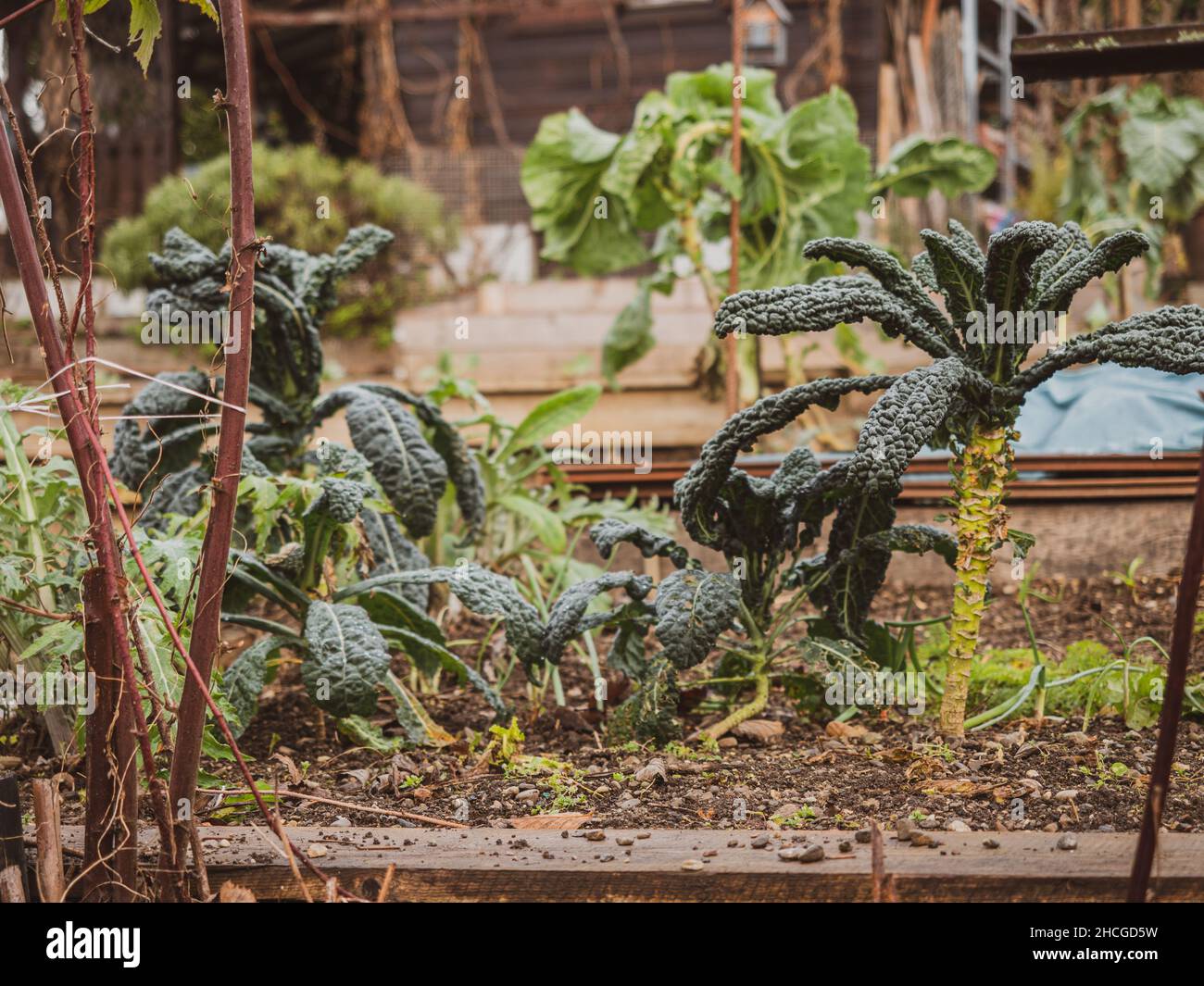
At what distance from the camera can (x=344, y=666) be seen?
7.22ft

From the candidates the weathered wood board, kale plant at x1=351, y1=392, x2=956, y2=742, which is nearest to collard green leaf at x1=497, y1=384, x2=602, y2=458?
kale plant at x1=351, y1=392, x2=956, y2=742

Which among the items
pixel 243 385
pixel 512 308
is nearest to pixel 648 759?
pixel 243 385

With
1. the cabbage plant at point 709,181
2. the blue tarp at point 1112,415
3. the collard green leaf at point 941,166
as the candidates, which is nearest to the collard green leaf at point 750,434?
the blue tarp at point 1112,415

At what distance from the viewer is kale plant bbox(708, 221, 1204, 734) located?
78.6 inches

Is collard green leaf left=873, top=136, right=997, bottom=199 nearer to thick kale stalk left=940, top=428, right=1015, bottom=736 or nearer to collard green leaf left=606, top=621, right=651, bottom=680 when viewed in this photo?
thick kale stalk left=940, top=428, right=1015, bottom=736

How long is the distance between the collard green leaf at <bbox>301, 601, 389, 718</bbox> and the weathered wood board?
387mm

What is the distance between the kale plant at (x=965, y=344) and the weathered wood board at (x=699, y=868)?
0.60 meters

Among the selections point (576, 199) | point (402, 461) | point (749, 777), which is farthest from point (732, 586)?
point (576, 199)

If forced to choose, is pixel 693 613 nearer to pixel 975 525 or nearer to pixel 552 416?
pixel 975 525

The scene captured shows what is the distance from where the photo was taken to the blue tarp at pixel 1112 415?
421 centimetres

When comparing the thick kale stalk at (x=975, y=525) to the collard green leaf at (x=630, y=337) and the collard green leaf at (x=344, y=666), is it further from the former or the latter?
the collard green leaf at (x=630, y=337)

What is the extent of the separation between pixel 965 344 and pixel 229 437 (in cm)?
134

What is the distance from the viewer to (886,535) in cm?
228
